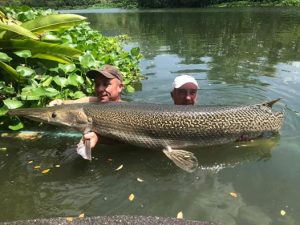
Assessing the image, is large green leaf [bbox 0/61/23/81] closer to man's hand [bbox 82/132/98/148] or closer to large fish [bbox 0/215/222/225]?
man's hand [bbox 82/132/98/148]

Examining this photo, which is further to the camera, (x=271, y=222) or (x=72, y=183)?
(x=72, y=183)

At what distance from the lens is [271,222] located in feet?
12.5

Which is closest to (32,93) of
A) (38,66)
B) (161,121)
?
(38,66)

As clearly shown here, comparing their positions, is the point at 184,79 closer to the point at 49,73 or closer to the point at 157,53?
the point at 49,73

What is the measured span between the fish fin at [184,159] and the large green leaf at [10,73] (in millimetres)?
2798

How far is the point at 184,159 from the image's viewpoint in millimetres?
4688

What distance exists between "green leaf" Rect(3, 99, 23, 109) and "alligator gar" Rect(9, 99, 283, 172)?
23.1 inches

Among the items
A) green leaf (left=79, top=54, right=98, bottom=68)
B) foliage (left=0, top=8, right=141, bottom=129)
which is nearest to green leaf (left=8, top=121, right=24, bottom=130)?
foliage (left=0, top=8, right=141, bottom=129)

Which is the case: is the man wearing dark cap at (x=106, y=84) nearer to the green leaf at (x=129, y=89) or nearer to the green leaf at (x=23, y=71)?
the green leaf at (x=23, y=71)

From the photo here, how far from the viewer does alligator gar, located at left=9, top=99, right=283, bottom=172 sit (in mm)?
4902

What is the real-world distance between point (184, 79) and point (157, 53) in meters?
9.12

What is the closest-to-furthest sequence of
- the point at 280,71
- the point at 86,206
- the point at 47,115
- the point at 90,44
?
the point at 86,206, the point at 47,115, the point at 90,44, the point at 280,71

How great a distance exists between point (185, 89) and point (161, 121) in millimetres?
765

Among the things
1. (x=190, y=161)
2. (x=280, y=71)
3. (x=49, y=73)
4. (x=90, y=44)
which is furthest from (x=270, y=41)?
(x=190, y=161)
